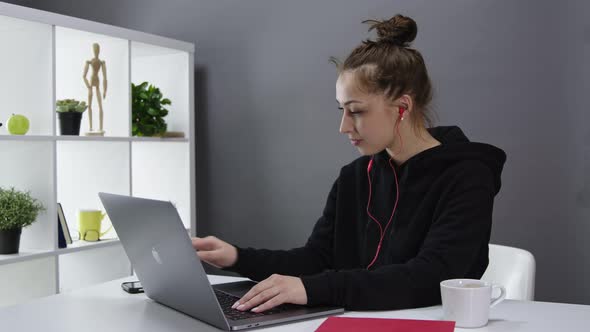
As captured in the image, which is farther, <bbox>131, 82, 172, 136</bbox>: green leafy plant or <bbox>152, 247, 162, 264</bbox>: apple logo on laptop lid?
<bbox>131, 82, 172, 136</bbox>: green leafy plant

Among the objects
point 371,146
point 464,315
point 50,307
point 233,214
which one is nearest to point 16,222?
point 233,214

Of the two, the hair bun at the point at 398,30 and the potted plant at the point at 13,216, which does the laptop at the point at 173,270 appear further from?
the potted plant at the point at 13,216

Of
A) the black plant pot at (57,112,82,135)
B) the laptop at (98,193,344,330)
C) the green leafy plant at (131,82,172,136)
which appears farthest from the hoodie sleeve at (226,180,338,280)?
the green leafy plant at (131,82,172,136)

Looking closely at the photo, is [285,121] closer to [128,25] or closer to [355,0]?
[355,0]

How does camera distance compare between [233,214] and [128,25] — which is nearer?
[233,214]

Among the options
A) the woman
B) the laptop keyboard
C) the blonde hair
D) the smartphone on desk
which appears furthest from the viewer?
the blonde hair

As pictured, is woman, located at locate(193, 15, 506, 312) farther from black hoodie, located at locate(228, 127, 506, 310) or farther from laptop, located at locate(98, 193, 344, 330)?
laptop, located at locate(98, 193, 344, 330)

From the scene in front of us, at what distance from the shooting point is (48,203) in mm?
2652

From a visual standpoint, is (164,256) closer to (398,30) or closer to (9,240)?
(398,30)

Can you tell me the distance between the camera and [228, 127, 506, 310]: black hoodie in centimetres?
124

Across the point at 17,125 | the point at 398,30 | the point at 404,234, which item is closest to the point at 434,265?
the point at 404,234

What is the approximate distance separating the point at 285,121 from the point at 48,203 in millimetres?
1113

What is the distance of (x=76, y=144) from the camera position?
3061mm

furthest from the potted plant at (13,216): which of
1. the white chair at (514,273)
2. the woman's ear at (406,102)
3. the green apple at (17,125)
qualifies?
the white chair at (514,273)
